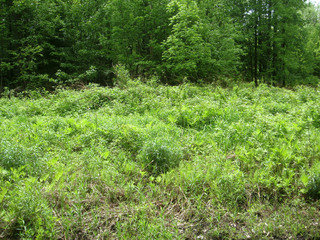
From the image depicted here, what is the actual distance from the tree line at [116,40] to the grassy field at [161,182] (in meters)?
8.76

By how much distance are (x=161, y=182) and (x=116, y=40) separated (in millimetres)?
14442

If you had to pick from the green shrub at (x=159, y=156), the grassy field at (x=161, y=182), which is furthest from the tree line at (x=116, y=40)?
the green shrub at (x=159, y=156)

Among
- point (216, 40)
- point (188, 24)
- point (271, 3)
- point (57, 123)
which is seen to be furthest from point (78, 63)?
point (271, 3)

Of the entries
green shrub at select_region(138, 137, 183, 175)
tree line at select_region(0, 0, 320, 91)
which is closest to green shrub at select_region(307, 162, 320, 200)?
green shrub at select_region(138, 137, 183, 175)

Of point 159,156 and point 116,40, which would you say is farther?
point 116,40

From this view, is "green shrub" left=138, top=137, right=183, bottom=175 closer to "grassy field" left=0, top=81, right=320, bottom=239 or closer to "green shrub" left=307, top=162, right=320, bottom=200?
"grassy field" left=0, top=81, right=320, bottom=239

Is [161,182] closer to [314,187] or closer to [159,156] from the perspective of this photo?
[159,156]

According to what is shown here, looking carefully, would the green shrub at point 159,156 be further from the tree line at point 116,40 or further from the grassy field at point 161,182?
the tree line at point 116,40

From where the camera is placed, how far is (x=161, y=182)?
391cm

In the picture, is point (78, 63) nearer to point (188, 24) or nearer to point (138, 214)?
point (188, 24)

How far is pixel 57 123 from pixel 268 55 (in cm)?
2138

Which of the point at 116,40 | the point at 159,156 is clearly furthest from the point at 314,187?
the point at 116,40

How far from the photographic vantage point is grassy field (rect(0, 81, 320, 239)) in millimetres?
3010

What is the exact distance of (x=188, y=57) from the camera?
44.3ft
